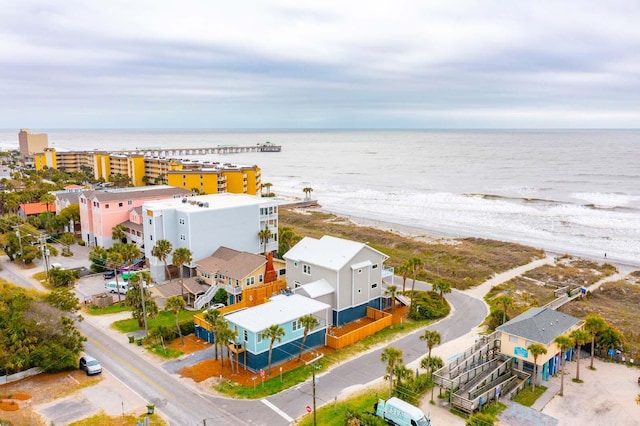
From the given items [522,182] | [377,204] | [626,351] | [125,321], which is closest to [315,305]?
[125,321]

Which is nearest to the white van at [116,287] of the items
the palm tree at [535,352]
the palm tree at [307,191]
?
the palm tree at [535,352]

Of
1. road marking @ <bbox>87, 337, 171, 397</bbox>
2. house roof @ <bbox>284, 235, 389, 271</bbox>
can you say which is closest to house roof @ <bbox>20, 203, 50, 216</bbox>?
road marking @ <bbox>87, 337, 171, 397</bbox>

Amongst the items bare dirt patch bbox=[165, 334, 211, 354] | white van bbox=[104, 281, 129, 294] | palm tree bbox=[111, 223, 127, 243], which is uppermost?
palm tree bbox=[111, 223, 127, 243]

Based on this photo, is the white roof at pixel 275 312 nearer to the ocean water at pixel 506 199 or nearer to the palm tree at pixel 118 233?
the palm tree at pixel 118 233

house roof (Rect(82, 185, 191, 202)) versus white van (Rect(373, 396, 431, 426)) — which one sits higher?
house roof (Rect(82, 185, 191, 202))

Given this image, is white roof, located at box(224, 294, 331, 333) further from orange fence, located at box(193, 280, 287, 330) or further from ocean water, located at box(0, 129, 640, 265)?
ocean water, located at box(0, 129, 640, 265)

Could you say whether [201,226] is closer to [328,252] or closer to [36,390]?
[328,252]
